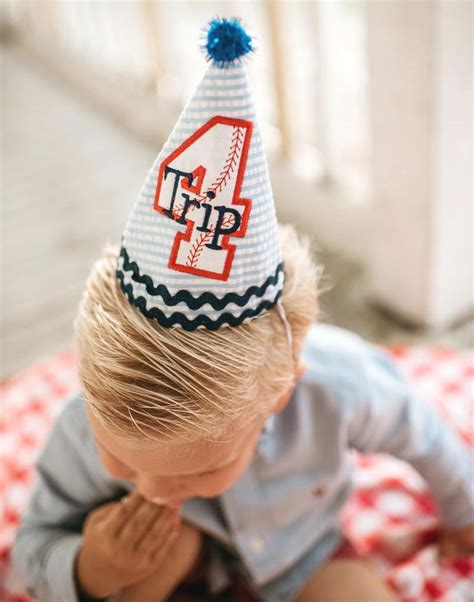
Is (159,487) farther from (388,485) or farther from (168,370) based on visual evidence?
(388,485)

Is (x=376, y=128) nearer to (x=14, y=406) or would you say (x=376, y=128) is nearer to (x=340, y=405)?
(x=340, y=405)

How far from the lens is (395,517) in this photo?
1.02 metres

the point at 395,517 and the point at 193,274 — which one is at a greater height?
the point at 193,274

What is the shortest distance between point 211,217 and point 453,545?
0.72m

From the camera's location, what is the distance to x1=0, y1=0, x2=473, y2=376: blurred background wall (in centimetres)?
117

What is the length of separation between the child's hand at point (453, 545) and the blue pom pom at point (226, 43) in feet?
2.51

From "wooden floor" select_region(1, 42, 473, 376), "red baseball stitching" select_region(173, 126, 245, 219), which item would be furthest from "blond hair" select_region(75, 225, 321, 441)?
"wooden floor" select_region(1, 42, 473, 376)

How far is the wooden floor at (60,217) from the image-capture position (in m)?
1.58

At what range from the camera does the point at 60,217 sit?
230 cm

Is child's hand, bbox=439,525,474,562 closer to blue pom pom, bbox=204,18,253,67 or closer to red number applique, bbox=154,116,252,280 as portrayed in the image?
red number applique, bbox=154,116,252,280

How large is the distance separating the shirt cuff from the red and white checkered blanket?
0.77ft

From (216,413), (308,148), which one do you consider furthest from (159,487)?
(308,148)

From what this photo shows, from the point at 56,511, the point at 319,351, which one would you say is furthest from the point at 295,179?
the point at 56,511

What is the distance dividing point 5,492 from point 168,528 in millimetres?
526
